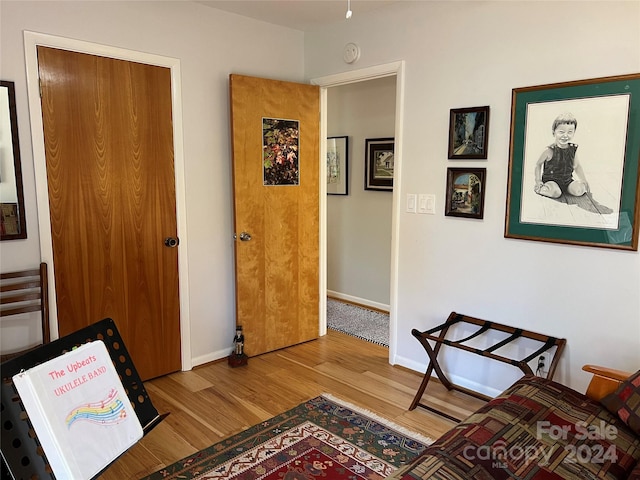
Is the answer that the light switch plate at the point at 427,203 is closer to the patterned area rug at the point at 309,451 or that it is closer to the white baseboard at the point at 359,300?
the patterned area rug at the point at 309,451

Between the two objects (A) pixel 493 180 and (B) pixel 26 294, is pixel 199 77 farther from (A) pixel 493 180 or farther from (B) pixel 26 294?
(A) pixel 493 180

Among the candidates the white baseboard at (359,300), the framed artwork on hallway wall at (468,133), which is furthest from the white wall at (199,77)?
the white baseboard at (359,300)

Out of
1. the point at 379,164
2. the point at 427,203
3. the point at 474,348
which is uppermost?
the point at 379,164

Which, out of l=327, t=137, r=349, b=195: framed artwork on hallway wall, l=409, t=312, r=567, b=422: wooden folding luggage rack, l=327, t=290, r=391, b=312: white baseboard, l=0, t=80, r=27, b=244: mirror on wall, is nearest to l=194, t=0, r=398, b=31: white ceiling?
l=0, t=80, r=27, b=244: mirror on wall

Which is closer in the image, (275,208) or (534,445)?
Result: (534,445)

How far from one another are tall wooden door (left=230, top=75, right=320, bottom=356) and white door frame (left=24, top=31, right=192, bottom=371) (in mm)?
362

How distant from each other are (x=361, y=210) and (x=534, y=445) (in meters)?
3.31

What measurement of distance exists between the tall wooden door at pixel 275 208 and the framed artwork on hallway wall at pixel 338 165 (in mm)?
1183

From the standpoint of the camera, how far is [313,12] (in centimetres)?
312

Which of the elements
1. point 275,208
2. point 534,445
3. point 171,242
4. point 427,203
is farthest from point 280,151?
point 534,445

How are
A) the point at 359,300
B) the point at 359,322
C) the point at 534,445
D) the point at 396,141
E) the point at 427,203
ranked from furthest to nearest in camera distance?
1. the point at 359,300
2. the point at 359,322
3. the point at 396,141
4. the point at 427,203
5. the point at 534,445

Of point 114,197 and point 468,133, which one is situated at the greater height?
point 468,133

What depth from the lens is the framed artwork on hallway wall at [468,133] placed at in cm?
264

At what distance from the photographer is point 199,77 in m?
3.05
